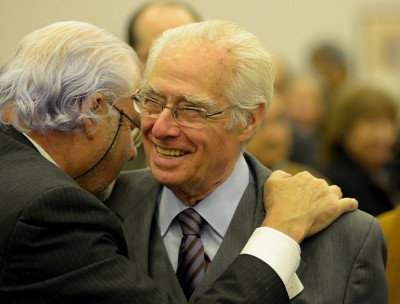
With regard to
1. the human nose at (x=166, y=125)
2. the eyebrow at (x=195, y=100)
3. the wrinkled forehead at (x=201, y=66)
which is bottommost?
the human nose at (x=166, y=125)

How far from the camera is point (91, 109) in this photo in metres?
2.44

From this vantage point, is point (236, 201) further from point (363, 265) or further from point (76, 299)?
point (76, 299)

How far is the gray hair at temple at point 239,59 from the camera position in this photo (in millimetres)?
2395

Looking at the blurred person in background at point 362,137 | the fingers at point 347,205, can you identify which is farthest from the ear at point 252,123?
the blurred person in background at point 362,137

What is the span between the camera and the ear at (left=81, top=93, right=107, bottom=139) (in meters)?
2.43

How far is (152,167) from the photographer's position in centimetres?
244

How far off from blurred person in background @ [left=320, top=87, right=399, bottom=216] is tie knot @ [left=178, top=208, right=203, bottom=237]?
2210 mm

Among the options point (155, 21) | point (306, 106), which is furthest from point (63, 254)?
point (306, 106)

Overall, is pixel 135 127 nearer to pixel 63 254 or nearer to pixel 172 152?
pixel 172 152

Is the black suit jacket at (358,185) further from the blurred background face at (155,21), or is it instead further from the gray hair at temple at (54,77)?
the gray hair at temple at (54,77)

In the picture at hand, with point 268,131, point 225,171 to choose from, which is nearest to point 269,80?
point 225,171

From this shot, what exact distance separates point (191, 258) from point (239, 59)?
60 centimetres

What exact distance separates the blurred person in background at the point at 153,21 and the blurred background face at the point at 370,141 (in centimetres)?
142

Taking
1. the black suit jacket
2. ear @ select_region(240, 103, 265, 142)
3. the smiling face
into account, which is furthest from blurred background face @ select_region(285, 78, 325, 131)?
the smiling face
